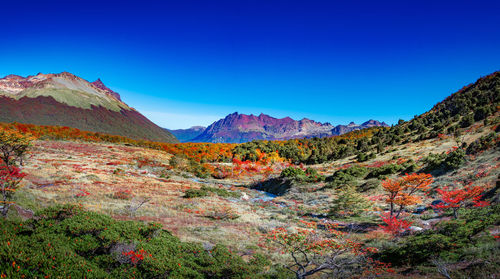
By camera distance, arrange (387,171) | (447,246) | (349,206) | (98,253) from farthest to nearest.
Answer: (387,171) → (349,206) → (447,246) → (98,253)

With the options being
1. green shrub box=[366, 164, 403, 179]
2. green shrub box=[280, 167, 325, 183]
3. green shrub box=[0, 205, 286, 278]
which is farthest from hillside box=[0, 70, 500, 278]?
green shrub box=[280, 167, 325, 183]

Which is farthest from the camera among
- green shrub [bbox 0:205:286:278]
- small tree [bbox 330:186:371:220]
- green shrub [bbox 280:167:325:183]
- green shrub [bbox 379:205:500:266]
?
green shrub [bbox 280:167:325:183]

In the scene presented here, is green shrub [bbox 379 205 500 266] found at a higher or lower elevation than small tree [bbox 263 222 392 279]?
higher

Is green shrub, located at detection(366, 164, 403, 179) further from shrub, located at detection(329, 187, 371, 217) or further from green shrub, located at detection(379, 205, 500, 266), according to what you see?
green shrub, located at detection(379, 205, 500, 266)

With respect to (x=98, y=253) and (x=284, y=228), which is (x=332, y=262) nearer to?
(x=98, y=253)

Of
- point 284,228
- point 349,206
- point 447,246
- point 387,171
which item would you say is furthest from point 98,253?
point 387,171

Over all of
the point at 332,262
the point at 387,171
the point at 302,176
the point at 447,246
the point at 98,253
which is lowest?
the point at 302,176

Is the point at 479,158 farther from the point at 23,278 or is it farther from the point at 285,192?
the point at 23,278

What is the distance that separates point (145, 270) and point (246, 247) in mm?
7326

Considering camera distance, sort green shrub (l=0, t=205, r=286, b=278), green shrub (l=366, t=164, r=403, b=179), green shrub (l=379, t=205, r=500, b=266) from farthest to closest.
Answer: green shrub (l=366, t=164, r=403, b=179)
green shrub (l=379, t=205, r=500, b=266)
green shrub (l=0, t=205, r=286, b=278)

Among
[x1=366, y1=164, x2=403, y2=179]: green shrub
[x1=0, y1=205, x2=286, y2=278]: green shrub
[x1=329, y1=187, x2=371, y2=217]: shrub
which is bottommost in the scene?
[x1=329, y1=187, x2=371, y2=217]: shrub

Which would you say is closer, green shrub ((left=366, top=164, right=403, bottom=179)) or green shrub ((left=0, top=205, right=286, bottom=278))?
green shrub ((left=0, top=205, right=286, bottom=278))

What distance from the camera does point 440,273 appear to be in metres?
7.10

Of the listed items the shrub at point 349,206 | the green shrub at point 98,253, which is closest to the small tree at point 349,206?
the shrub at point 349,206
